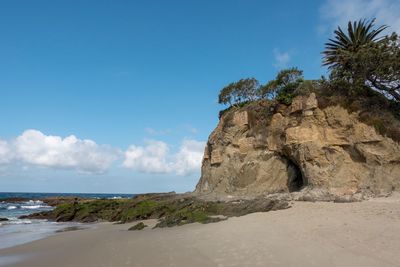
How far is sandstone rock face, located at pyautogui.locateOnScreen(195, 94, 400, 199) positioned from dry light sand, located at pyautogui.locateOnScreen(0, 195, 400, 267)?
19.1ft

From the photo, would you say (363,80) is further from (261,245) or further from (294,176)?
(261,245)

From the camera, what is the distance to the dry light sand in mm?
9008

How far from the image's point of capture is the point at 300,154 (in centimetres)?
2447

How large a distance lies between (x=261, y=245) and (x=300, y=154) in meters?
14.9

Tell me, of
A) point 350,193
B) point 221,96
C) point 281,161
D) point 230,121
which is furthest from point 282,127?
point 221,96

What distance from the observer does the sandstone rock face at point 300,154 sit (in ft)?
70.5

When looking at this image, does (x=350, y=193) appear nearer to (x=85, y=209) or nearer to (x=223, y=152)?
(x=223, y=152)

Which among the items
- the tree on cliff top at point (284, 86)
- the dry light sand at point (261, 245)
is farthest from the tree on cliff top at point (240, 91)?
the dry light sand at point (261, 245)

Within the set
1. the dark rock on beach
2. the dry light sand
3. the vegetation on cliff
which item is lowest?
the dry light sand

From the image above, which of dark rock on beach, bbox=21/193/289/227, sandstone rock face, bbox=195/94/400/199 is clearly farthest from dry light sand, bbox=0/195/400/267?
sandstone rock face, bbox=195/94/400/199

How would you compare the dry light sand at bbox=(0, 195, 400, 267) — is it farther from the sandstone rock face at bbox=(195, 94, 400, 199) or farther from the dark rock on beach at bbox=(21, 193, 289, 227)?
the sandstone rock face at bbox=(195, 94, 400, 199)

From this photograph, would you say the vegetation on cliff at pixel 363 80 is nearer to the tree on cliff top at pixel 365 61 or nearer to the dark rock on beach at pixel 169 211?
the tree on cliff top at pixel 365 61

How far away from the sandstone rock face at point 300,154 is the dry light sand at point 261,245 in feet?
19.1

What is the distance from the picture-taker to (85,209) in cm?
3069
